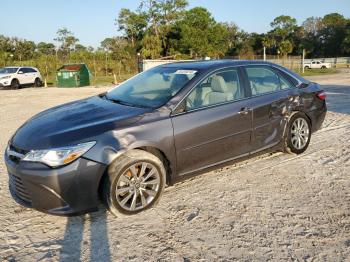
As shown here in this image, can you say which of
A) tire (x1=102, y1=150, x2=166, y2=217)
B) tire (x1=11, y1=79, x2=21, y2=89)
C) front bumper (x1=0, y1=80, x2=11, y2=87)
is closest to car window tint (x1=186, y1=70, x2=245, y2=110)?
tire (x1=102, y1=150, x2=166, y2=217)

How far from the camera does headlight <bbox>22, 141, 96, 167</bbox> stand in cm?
341

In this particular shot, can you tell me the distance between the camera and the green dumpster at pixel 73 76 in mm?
24672

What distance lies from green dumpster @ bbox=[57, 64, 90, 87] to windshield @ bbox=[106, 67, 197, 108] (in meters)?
20.6

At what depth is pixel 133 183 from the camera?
3.79 metres

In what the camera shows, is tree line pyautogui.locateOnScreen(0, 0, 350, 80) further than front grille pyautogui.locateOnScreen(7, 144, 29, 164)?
Yes

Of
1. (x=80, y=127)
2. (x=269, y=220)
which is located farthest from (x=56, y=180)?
(x=269, y=220)

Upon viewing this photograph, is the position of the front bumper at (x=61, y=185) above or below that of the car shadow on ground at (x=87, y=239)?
above

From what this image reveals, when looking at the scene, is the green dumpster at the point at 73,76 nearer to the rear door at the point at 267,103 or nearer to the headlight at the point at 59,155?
the rear door at the point at 267,103

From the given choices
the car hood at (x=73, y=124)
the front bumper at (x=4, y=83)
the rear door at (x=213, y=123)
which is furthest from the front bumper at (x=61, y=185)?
the front bumper at (x=4, y=83)

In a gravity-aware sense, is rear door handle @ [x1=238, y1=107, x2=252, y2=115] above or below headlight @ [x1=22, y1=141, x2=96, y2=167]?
above

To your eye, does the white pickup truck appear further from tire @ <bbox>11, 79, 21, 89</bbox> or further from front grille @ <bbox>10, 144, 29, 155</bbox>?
front grille @ <bbox>10, 144, 29, 155</bbox>

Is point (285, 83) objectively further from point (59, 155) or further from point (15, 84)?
point (15, 84)

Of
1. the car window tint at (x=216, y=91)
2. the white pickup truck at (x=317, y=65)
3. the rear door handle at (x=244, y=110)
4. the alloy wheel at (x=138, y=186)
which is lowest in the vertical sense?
the alloy wheel at (x=138, y=186)

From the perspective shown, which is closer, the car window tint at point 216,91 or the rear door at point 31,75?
the car window tint at point 216,91
